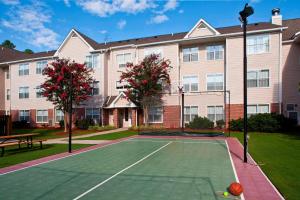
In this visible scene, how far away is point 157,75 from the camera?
1072 inches

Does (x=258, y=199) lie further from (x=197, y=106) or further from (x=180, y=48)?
(x=180, y=48)

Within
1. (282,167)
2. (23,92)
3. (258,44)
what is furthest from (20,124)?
(282,167)

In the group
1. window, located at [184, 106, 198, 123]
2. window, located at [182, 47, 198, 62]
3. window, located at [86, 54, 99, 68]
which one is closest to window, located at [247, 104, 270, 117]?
window, located at [184, 106, 198, 123]

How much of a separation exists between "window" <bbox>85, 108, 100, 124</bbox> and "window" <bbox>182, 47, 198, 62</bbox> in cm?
1308

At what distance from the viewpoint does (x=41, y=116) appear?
36.5 m

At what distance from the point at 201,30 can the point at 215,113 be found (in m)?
9.63

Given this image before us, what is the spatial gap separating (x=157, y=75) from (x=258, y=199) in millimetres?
21839

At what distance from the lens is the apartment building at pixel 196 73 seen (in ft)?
84.2

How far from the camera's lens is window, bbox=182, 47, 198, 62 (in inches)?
1148

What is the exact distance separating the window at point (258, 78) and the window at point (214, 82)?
307cm

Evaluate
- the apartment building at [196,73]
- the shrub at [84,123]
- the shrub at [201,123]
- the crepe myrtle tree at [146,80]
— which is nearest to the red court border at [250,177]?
the apartment building at [196,73]

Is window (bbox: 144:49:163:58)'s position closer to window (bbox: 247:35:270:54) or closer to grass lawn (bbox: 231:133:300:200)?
window (bbox: 247:35:270:54)

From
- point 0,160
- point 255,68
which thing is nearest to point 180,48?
point 255,68

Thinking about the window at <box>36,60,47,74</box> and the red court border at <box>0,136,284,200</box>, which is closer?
the red court border at <box>0,136,284,200</box>
